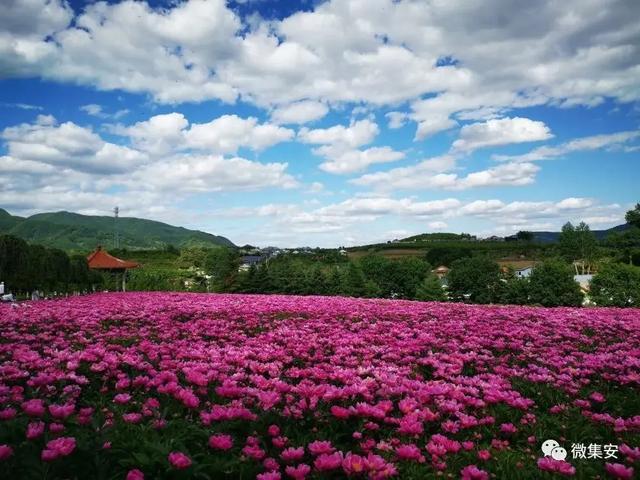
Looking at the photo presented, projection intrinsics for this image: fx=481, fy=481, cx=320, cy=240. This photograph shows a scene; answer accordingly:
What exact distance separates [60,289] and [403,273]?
1220 inches

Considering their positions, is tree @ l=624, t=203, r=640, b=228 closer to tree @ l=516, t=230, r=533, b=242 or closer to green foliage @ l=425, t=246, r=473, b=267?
green foliage @ l=425, t=246, r=473, b=267

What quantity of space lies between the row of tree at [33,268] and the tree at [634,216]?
116 m

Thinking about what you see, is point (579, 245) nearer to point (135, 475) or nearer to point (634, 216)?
point (634, 216)

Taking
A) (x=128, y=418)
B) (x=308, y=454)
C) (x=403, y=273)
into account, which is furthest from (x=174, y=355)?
(x=403, y=273)

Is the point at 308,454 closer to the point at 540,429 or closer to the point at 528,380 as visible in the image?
the point at 540,429

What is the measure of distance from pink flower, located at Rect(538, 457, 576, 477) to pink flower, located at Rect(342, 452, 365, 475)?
1.24 meters

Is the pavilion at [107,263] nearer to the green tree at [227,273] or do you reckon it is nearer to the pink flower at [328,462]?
the green tree at [227,273]

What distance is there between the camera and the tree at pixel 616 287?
2958 cm

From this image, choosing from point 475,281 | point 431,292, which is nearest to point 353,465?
point 431,292

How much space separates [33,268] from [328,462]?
25697 millimetres

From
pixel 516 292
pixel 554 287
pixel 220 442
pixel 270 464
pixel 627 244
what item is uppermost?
pixel 627 244

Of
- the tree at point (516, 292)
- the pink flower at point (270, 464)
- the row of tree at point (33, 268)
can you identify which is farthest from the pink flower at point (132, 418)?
the tree at point (516, 292)

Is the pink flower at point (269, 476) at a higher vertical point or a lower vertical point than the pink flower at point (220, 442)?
lower

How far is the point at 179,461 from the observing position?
9.00 ft
